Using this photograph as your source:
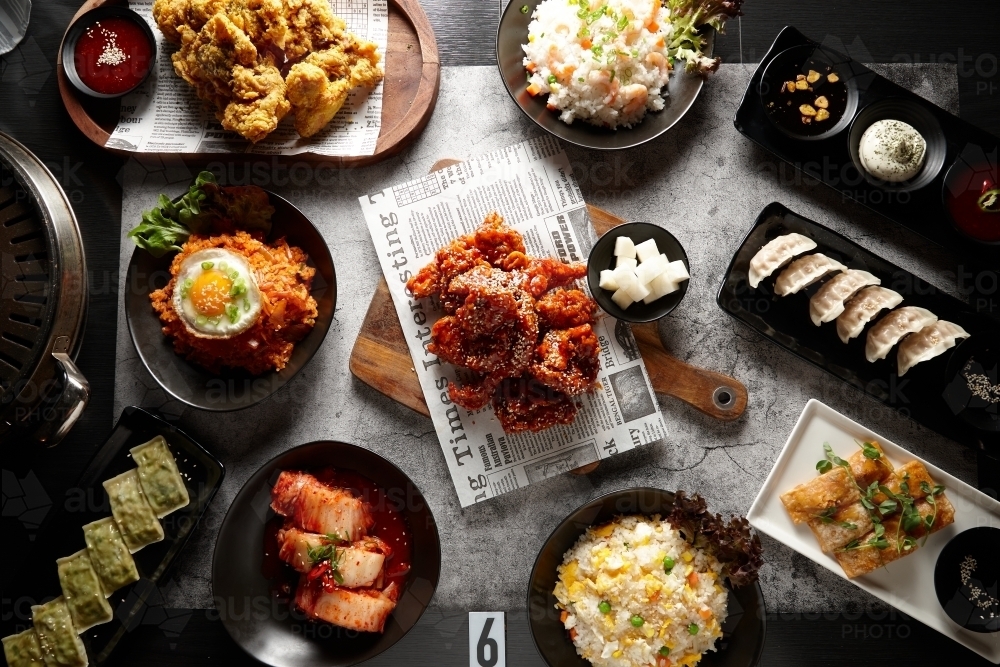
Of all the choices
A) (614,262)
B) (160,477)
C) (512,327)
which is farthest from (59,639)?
(614,262)

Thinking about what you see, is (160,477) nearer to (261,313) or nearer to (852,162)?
(261,313)

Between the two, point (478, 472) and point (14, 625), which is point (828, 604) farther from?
point (14, 625)

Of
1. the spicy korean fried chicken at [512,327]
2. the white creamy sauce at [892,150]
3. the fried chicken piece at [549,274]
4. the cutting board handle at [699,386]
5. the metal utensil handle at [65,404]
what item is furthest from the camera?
the cutting board handle at [699,386]

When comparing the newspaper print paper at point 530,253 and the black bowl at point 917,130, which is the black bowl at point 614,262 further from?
the black bowl at point 917,130

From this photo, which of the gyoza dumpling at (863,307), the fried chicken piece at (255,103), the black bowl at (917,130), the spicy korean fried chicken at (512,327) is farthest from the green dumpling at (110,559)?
the black bowl at (917,130)

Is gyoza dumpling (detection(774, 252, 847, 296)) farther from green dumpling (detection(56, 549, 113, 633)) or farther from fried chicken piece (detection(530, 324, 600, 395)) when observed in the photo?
green dumpling (detection(56, 549, 113, 633))

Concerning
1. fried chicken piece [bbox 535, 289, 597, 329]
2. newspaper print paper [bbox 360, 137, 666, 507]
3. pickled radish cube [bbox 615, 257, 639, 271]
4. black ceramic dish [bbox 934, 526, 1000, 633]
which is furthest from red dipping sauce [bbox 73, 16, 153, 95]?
black ceramic dish [bbox 934, 526, 1000, 633]
